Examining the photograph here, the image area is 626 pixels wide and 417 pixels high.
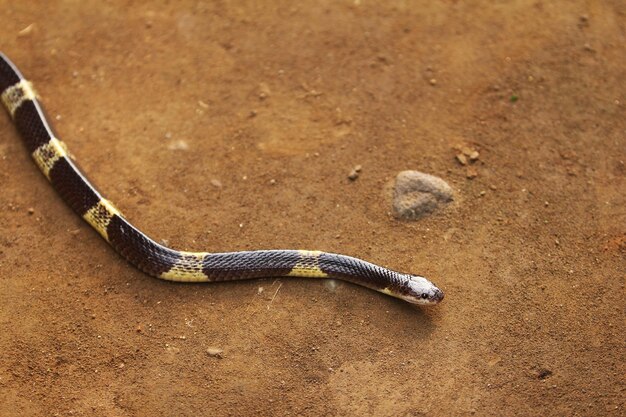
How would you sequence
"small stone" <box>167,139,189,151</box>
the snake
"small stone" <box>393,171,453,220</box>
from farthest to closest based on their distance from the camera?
1. "small stone" <box>167,139,189,151</box>
2. "small stone" <box>393,171,453,220</box>
3. the snake

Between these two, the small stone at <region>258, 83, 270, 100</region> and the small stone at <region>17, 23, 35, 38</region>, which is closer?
the small stone at <region>258, 83, 270, 100</region>

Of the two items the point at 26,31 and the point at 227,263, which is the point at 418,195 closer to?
the point at 227,263

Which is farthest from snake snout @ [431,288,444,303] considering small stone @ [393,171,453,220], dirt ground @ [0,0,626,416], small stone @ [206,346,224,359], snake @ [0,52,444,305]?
small stone @ [206,346,224,359]

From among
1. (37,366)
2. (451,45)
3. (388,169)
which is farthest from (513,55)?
(37,366)

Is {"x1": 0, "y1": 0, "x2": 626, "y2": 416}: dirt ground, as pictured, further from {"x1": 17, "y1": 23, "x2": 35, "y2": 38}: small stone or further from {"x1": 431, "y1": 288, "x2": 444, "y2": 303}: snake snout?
{"x1": 431, "y1": 288, "x2": 444, "y2": 303}: snake snout

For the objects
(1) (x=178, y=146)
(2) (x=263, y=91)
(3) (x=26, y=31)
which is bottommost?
(1) (x=178, y=146)

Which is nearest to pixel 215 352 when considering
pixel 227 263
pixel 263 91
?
pixel 227 263
